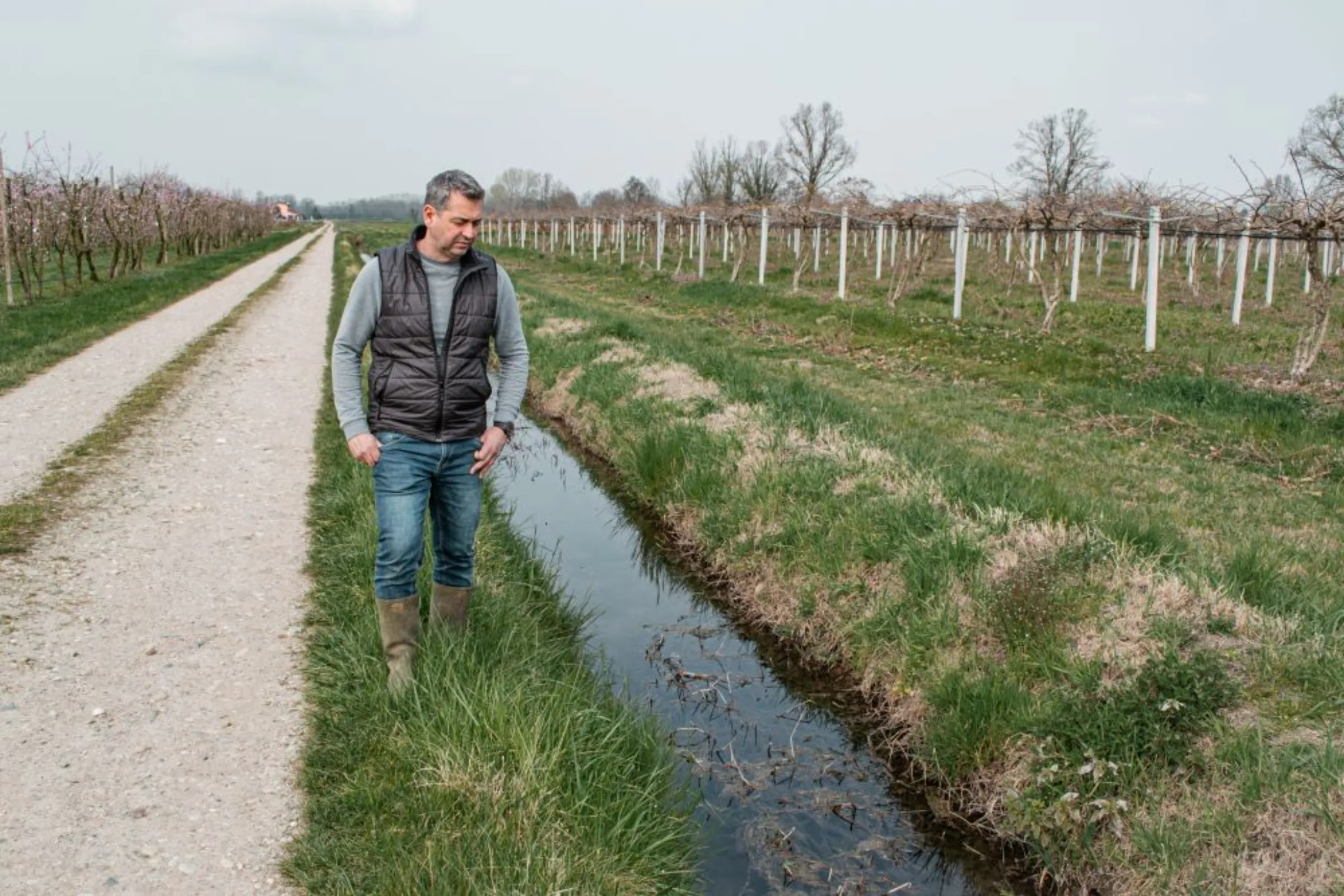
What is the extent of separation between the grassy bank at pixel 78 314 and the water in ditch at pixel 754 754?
23.9ft

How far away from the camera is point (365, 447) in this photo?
3.58 meters

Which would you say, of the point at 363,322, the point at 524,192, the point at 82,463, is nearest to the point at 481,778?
the point at 363,322

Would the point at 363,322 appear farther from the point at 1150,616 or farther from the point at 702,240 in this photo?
the point at 702,240

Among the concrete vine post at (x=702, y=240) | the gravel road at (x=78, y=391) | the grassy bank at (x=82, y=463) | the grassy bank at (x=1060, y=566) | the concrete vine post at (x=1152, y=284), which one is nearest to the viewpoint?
the grassy bank at (x=1060, y=566)

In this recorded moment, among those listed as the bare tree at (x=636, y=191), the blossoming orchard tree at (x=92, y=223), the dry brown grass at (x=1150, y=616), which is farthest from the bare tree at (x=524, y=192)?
the dry brown grass at (x=1150, y=616)

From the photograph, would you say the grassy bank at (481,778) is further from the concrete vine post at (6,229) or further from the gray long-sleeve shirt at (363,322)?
the concrete vine post at (6,229)

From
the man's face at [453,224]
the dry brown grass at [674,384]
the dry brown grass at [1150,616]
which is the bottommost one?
the dry brown grass at [1150,616]

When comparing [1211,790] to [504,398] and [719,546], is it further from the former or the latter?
[719,546]

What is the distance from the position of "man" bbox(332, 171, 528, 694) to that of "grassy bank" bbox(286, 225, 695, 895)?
0.26m

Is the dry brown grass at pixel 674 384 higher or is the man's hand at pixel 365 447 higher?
the man's hand at pixel 365 447

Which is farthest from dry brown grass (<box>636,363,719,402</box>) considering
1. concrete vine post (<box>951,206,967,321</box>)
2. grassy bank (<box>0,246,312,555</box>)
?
concrete vine post (<box>951,206,967,321</box>)

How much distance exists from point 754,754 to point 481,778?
179 cm

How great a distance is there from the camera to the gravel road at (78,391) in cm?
735

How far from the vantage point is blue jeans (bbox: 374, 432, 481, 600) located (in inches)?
145
